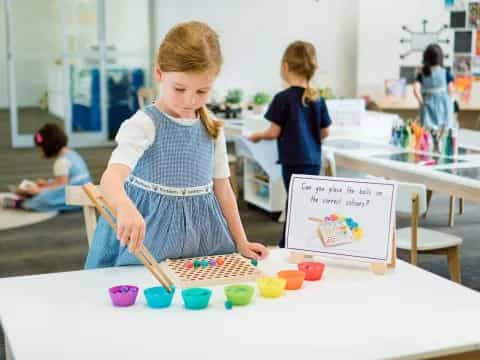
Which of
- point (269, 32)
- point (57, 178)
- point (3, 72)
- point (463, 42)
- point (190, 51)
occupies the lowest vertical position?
point (57, 178)

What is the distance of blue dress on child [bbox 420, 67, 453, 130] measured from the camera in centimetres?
759

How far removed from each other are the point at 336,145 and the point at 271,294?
10.4 feet

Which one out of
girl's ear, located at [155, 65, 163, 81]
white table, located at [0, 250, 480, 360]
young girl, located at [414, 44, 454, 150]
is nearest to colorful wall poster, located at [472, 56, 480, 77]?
young girl, located at [414, 44, 454, 150]

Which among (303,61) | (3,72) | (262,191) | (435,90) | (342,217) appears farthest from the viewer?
(3,72)

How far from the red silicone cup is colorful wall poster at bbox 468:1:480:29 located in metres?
7.15

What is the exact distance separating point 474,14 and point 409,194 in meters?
5.79

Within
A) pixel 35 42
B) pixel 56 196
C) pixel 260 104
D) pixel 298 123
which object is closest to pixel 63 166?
pixel 56 196

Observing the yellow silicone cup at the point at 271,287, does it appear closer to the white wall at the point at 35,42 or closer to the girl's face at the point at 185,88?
the girl's face at the point at 185,88

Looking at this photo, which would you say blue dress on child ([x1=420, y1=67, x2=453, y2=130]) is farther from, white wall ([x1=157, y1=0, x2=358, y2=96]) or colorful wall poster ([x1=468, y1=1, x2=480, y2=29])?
white wall ([x1=157, y1=0, x2=358, y2=96])

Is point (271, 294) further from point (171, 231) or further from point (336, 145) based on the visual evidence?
point (336, 145)

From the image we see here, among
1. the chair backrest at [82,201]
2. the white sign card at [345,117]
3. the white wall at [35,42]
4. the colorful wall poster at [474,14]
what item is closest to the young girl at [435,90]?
the colorful wall poster at [474,14]

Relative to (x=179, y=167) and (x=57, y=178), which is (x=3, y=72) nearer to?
(x=57, y=178)

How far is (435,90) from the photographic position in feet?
24.9

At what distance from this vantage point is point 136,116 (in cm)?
195
